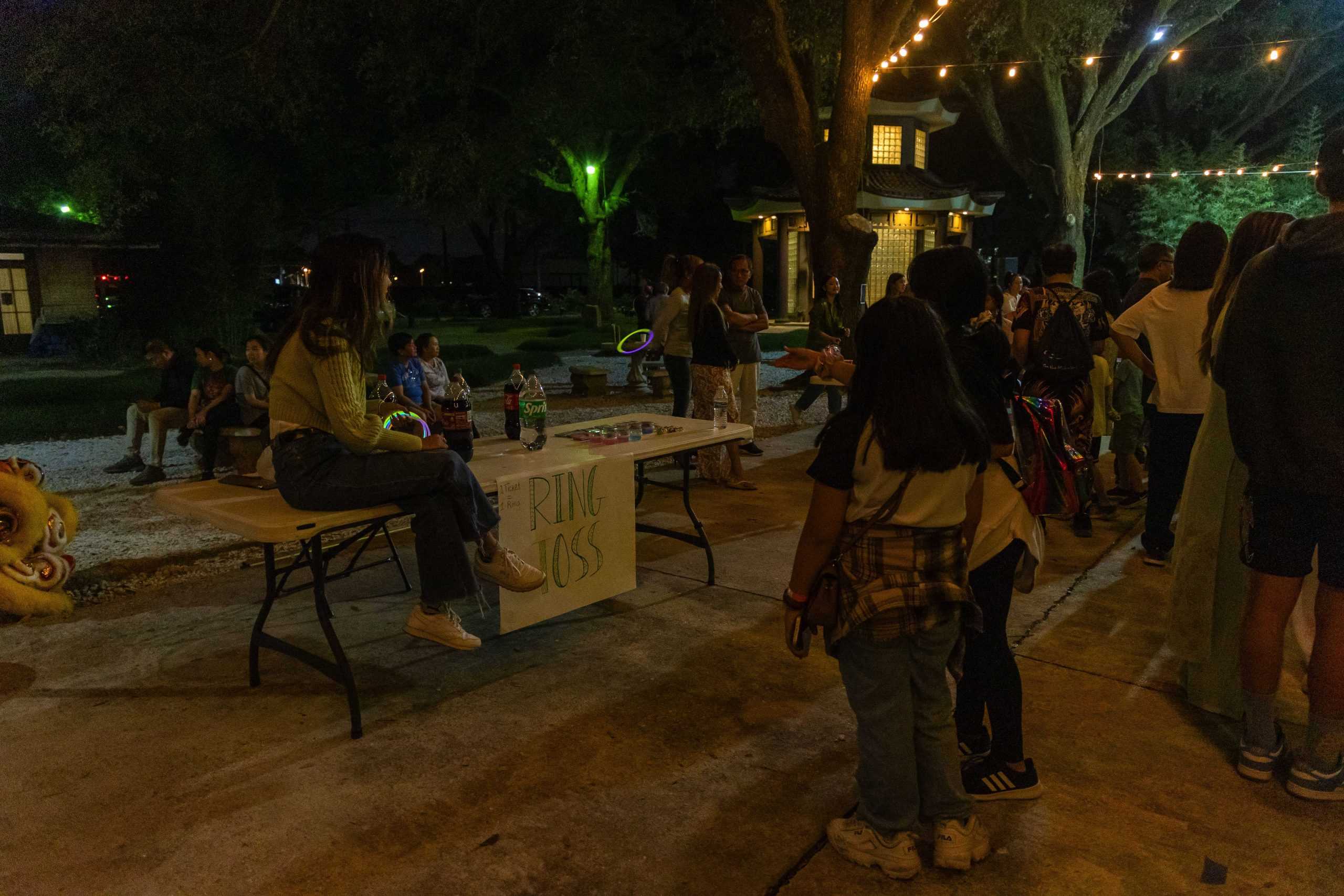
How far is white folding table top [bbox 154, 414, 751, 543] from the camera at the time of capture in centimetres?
327

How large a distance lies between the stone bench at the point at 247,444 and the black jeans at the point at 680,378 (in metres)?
3.29

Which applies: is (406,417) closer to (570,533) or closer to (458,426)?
(458,426)

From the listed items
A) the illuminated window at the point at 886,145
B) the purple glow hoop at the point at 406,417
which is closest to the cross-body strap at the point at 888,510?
the purple glow hoop at the point at 406,417

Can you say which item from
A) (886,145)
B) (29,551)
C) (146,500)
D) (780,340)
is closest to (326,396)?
(29,551)

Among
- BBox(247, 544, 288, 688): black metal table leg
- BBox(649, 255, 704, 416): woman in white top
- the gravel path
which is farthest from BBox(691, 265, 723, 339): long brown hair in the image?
BBox(247, 544, 288, 688): black metal table leg

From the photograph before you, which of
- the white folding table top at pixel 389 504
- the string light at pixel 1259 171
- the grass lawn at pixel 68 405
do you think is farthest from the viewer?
the string light at pixel 1259 171

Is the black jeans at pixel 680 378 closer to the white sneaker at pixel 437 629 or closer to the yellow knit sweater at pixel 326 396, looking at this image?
the white sneaker at pixel 437 629

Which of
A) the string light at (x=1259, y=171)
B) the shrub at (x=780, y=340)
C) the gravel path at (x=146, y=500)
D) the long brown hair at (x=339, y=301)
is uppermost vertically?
the string light at (x=1259, y=171)

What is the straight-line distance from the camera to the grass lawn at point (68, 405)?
10484mm

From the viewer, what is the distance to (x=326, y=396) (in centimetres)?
332

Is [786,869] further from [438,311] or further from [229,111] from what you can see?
[438,311]

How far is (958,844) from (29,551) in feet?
14.8

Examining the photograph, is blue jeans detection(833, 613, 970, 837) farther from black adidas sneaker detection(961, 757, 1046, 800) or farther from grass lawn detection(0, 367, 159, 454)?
grass lawn detection(0, 367, 159, 454)

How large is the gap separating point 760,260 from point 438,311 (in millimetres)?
18311
